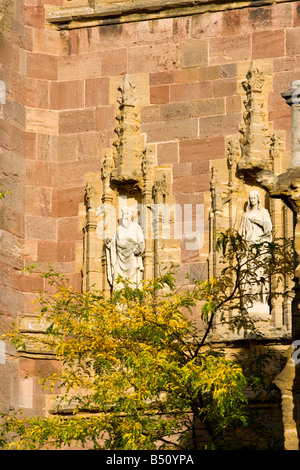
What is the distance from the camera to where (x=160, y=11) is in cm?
2972

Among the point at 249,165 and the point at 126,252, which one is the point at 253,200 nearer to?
the point at 249,165

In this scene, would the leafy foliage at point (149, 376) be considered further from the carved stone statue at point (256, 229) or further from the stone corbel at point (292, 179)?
the carved stone statue at point (256, 229)

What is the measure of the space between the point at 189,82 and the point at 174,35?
901 mm

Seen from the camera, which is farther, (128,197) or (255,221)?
(128,197)

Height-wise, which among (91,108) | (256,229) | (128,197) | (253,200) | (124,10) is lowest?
(256,229)

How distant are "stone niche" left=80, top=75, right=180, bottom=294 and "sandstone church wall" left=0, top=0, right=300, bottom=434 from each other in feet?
0.49

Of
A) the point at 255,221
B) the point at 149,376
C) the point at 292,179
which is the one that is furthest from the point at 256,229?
the point at 292,179

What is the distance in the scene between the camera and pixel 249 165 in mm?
28031

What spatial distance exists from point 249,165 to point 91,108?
3.25 metres

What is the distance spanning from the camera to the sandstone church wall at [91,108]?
2859 cm

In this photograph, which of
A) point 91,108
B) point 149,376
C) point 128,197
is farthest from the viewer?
point 91,108

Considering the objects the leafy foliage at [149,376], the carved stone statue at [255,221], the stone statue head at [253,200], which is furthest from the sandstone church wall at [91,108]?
the leafy foliage at [149,376]

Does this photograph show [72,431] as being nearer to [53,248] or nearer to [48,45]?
[53,248]
